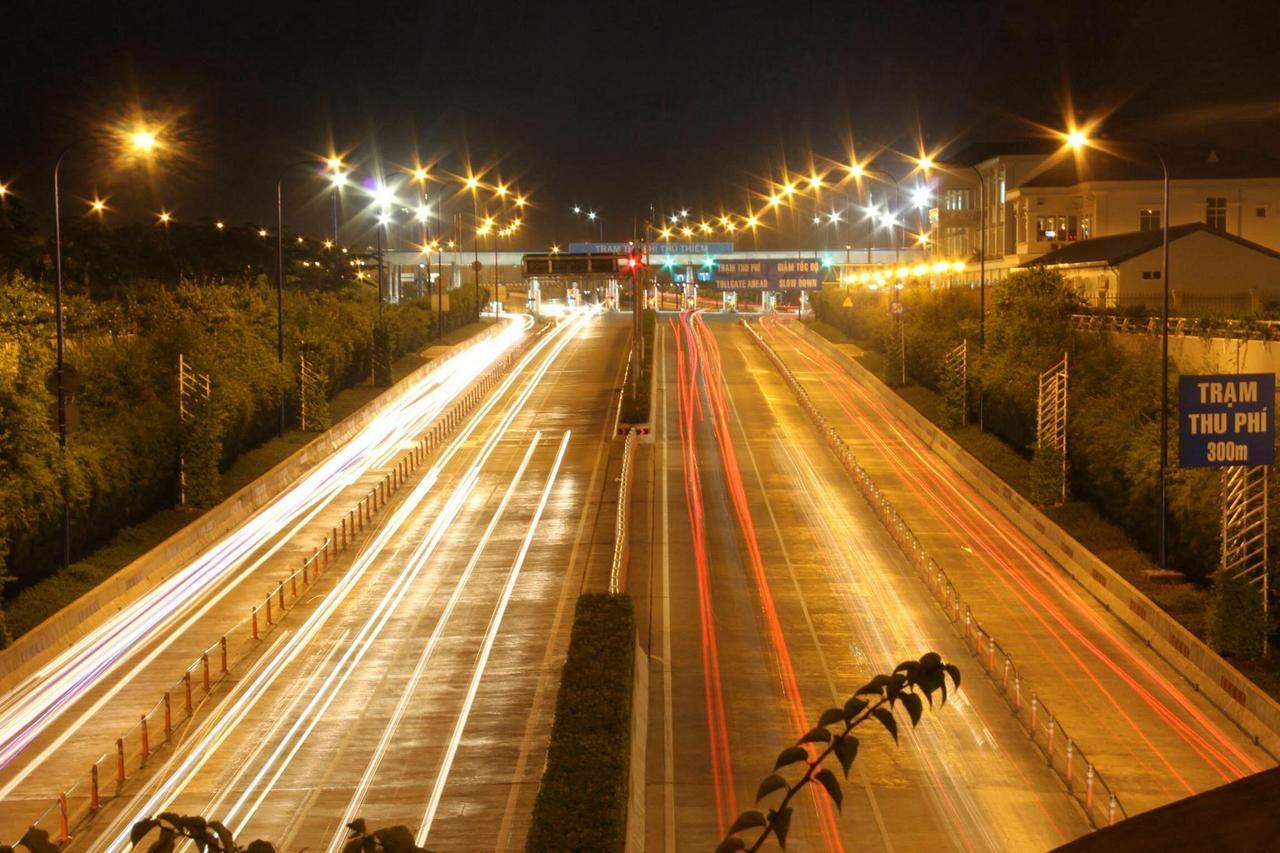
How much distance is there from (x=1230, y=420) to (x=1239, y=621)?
3.78 m

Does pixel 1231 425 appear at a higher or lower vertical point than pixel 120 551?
higher

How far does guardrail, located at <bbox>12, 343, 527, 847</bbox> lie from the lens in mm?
18281

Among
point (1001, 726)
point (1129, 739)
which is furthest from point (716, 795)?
A: point (1129, 739)

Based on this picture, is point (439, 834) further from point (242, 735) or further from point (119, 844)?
point (242, 735)

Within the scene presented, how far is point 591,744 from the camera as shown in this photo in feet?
57.2

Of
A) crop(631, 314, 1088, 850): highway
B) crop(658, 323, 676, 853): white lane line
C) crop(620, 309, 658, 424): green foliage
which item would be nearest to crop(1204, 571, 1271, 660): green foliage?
crop(631, 314, 1088, 850): highway

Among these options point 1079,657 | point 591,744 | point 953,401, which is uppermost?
point 953,401

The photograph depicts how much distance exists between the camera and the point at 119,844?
16953 millimetres

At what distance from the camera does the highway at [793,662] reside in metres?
18.0

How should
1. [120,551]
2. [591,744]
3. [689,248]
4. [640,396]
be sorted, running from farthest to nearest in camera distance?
[689,248]
[640,396]
[120,551]
[591,744]

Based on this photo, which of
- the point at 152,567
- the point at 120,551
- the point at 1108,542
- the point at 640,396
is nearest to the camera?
the point at 152,567

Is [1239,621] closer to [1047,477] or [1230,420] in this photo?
[1230,420]

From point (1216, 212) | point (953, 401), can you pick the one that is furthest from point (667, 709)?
point (1216, 212)

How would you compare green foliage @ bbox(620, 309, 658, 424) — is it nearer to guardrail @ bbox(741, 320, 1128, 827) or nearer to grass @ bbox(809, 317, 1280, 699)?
grass @ bbox(809, 317, 1280, 699)
